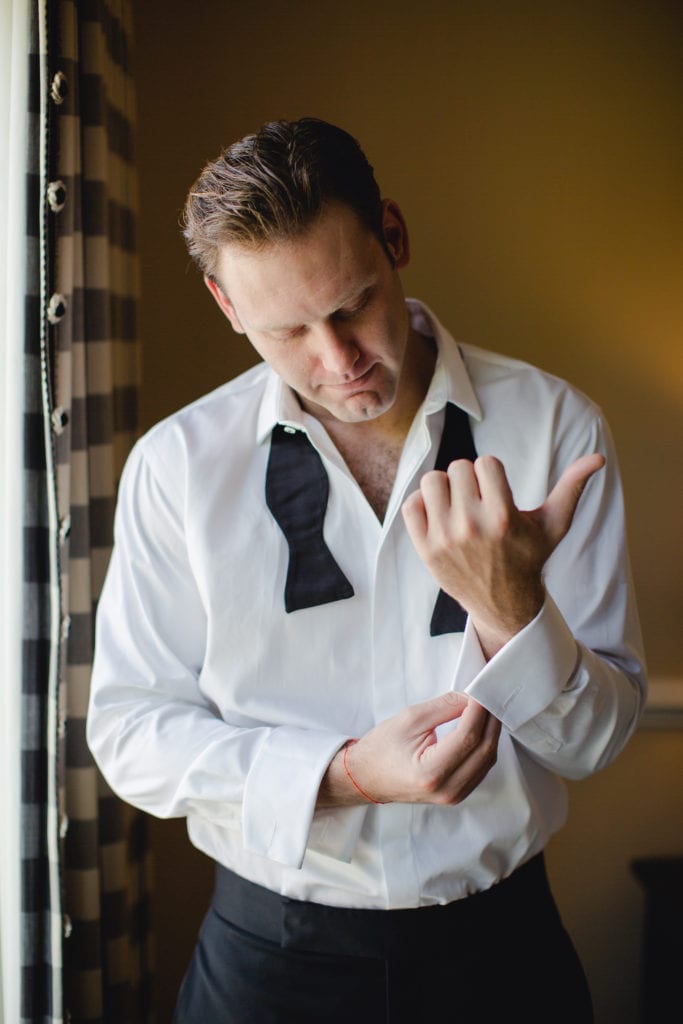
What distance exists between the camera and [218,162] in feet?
4.40

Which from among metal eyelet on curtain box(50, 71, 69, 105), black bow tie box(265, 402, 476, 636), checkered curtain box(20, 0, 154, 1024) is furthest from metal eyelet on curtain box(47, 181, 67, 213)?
black bow tie box(265, 402, 476, 636)

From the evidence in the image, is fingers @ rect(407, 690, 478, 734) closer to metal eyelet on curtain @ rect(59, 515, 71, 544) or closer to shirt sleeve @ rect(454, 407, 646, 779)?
shirt sleeve @ rect(454, 407, 646, 779)

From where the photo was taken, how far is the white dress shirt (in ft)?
4.36

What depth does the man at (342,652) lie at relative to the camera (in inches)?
49.9

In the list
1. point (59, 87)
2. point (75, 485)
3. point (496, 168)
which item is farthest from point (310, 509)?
point (496, 168)

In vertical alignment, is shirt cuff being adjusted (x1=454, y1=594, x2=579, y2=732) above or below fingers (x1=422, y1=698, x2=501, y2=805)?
above

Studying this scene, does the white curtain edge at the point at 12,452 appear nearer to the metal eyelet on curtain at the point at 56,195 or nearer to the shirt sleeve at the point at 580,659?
the metal eyelet on curtain at the point at 56,195

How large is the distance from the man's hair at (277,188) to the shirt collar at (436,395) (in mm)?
223

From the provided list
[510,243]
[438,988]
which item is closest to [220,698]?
[438,988]

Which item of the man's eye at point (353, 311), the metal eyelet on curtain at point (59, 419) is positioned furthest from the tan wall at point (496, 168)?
the man's eye at point (353, 311)

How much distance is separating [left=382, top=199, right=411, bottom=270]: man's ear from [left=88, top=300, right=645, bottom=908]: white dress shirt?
0.15 metres

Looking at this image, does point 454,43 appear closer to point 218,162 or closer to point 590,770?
point 218,162

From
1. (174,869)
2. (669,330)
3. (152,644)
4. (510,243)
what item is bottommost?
(174,869)

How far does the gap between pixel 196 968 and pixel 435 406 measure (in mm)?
962
